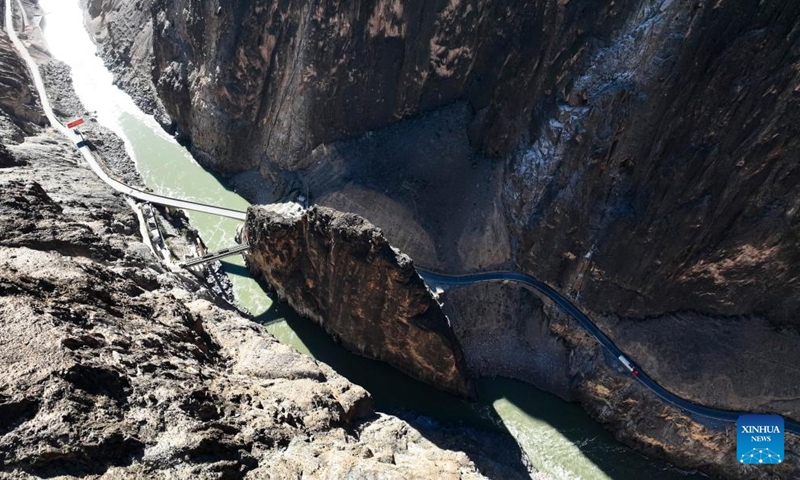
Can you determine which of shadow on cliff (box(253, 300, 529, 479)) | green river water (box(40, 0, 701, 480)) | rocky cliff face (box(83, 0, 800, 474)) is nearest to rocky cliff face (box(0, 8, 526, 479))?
shadow on cliff (box(253, 300, 529, 479))

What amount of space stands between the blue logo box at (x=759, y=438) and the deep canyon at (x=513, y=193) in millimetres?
643

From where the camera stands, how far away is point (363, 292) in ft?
111

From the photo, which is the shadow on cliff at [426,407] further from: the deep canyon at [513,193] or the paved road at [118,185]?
the paved road at [118,185]

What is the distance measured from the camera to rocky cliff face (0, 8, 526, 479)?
13.5 meters

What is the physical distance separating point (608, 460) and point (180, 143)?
50680 mm

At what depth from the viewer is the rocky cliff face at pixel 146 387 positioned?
13469mm

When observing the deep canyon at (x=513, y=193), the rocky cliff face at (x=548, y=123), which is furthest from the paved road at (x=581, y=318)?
the rocky cliff face at (x=548, y=123)

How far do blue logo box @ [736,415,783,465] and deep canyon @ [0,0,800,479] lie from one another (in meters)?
0.64

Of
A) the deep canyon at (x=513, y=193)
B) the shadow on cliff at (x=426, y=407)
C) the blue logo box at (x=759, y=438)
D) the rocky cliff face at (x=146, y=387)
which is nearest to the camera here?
the rocky cliff face at (x=146, y=387)

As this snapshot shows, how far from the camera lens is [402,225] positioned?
134 feet

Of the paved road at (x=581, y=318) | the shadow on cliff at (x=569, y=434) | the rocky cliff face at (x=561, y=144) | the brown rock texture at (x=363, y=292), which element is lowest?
the brown rock texture at (x=363, y=292)

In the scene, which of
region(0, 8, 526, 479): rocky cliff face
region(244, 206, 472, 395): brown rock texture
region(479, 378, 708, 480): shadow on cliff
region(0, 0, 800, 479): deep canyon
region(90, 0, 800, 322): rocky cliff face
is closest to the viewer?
region(0, 8, 526, 479): rocky cliff face

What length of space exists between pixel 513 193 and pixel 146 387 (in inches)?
1165

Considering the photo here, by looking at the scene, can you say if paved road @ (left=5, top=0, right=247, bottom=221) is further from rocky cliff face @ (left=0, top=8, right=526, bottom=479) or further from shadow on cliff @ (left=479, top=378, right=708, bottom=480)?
shadow on cliff @ (left=479, top=378, right=708, bottom=480)
